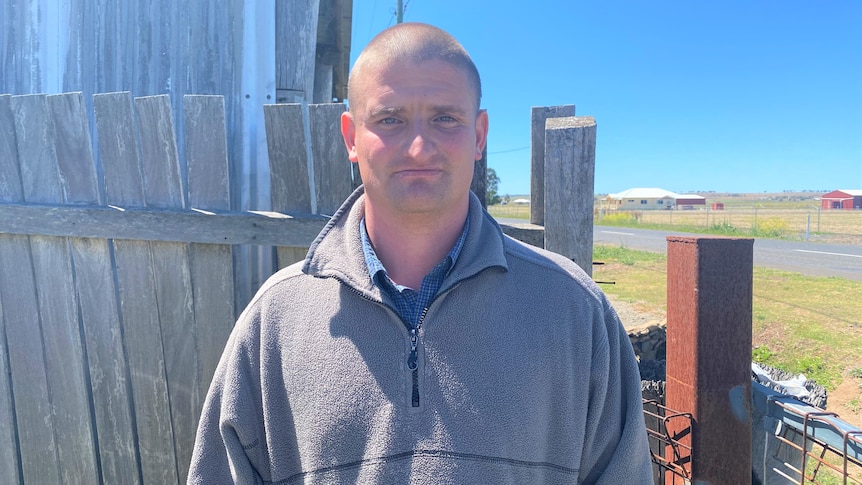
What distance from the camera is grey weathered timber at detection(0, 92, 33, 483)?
2.42 metres

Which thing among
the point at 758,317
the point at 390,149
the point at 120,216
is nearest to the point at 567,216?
the point at 390,149

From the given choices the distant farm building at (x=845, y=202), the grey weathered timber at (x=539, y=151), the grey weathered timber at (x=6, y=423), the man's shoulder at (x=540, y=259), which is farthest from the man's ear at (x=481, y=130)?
the distant farm building at (x=845, y=202)

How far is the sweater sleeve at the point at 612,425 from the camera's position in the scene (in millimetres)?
1417

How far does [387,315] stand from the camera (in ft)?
4.75

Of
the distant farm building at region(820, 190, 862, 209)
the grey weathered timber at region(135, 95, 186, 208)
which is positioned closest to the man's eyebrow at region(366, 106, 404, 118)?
the grey weathered timber at region(135, 95, 186, 208)

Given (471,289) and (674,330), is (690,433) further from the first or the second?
(471,289)

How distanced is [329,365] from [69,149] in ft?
5.86

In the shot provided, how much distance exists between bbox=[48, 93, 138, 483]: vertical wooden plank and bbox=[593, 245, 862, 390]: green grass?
6.31 metres

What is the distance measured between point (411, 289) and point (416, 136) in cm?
43

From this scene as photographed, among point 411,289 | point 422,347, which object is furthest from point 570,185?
point 422,347

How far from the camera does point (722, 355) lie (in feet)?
5.70

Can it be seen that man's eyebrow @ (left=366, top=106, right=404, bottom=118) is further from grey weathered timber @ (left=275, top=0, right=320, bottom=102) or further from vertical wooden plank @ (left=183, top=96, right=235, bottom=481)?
grey weathered timber @ (left=275, top=0, right=320, bottom=102)

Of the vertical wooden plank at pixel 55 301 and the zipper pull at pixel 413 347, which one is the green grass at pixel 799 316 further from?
the vertical wooden plank at pixel 55 301

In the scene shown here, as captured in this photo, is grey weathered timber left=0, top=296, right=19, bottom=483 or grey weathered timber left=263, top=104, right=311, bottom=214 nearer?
grey weathered timber left=263, top=104, right=311, bottom=214
